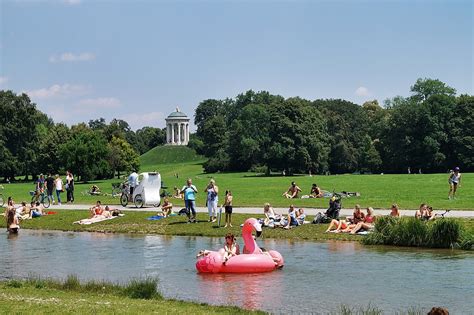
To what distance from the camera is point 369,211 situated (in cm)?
2936

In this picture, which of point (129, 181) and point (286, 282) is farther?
point (129, 181)

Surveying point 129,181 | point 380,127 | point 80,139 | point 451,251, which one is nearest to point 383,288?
point 451,251

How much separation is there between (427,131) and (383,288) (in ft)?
302

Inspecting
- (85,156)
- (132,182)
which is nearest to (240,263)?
(132,182)

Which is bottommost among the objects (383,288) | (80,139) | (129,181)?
(383,288)

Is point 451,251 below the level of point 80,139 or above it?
below

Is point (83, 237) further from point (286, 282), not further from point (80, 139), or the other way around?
point (80, 139)

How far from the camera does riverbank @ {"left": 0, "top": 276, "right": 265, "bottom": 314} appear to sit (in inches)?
529

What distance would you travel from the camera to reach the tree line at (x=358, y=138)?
103688 millimetres

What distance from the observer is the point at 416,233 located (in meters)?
26.1

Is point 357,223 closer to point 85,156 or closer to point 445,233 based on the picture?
point 445,233

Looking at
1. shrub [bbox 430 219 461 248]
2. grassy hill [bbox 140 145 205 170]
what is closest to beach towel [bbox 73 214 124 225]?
shrub [bbox 430 219 461 248]

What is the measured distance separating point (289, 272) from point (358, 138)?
109 metres

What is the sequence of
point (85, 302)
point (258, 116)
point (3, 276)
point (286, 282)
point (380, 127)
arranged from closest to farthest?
point (85, 302)
point (286, 282)
point (3, 276)
point (380, 127)
point (258, 116)
